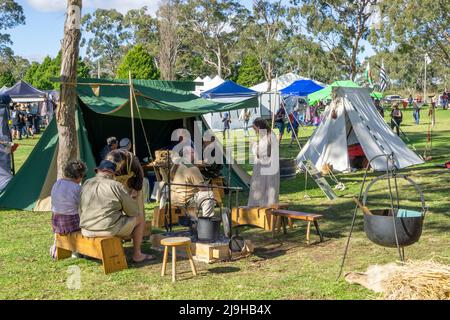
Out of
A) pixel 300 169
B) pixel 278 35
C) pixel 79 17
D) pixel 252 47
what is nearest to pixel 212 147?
pixel 300 169

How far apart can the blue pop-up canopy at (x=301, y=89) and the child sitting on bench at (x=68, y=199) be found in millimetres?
21914

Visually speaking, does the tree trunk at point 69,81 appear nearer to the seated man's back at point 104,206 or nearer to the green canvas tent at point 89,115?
the seated man's back at point 104,206

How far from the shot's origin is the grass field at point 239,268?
523cm

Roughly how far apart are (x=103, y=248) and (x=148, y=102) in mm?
4352

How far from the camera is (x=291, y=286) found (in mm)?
5371

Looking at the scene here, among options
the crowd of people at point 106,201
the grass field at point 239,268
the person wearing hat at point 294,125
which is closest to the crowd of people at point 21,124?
the person wearing hat at point 294,125

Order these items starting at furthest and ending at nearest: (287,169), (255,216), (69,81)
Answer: (287,169) → (255,216) → (69,81)

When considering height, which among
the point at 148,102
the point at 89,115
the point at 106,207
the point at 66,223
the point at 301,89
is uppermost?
the point at 301,89

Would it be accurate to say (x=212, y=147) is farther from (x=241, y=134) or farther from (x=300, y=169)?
(x=241, y=134)

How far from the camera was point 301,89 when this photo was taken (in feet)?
91.4

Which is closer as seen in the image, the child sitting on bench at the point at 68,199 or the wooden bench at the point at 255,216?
the child sitting on bench at the point at 68,199

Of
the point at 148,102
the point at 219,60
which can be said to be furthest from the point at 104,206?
the point at 219,60

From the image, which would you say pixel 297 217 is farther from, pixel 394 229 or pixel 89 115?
pixel 89 115

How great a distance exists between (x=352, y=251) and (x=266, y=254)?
103 centimetres
